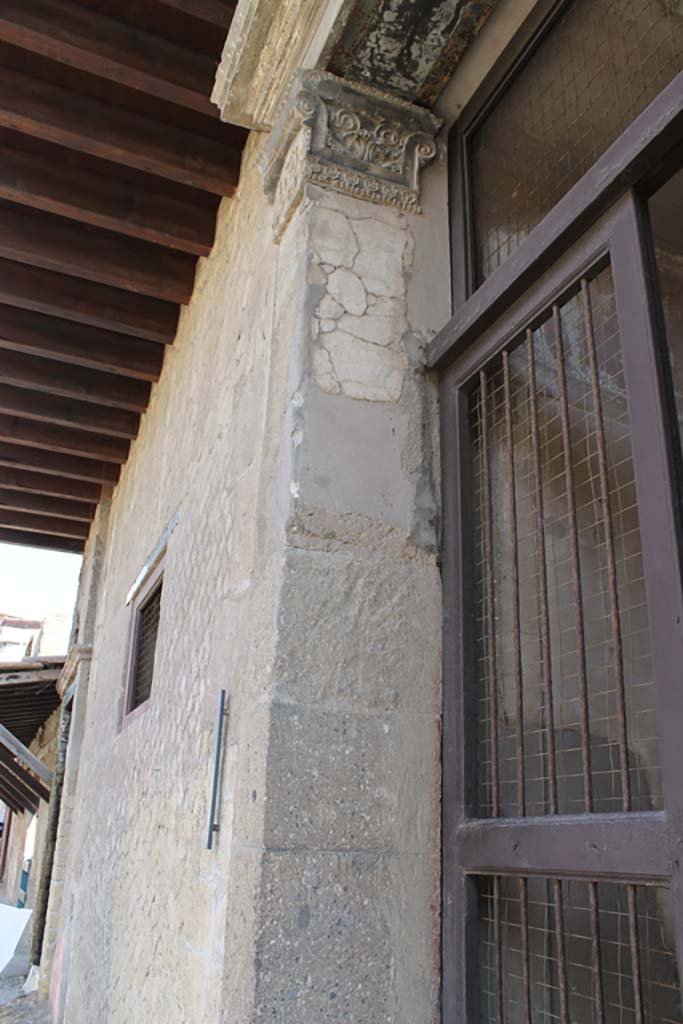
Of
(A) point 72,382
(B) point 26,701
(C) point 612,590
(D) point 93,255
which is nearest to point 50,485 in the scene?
(A) point 72,382

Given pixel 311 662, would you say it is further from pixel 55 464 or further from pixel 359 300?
pixel 55 464

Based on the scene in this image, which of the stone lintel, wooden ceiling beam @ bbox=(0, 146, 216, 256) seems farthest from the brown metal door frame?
wooden ceiling beam @ bbox=(0, 146, 216, 256)

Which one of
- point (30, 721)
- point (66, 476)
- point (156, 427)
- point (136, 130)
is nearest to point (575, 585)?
point (136, 130)

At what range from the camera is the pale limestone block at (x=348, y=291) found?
8.07ft

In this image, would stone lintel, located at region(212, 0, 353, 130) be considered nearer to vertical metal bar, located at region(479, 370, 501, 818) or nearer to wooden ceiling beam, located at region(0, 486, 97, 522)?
vertical metal bar, located at region(479, 370, 501, 818)

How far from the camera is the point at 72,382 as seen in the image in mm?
5660

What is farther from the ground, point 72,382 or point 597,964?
point 72,382

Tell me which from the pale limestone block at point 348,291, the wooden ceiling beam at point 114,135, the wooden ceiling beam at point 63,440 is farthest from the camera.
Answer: the wooden ceiling beam at point 63,440

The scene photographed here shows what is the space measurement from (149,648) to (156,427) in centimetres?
138

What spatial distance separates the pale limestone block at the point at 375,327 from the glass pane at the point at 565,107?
313 mm

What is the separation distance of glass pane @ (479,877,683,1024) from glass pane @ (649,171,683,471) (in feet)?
5.69

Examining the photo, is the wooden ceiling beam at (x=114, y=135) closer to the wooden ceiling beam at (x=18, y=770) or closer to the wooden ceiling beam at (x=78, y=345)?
the wooden ceiling beam at (x=78, y=345)

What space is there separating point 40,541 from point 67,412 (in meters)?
2.80

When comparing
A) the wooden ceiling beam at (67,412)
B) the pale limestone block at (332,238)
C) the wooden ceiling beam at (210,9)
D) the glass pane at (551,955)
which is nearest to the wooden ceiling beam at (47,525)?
the wooden ceiling beam at (67,412)
